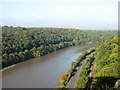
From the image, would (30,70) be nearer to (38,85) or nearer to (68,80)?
(38,85)

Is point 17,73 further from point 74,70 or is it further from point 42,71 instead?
point 74,70

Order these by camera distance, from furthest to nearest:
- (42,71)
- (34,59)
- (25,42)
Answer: (25,42)
(34,59)
(42,71)

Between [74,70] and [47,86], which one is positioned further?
[74,70]

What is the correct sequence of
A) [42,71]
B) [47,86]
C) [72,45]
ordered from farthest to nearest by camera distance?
[72,45]
[42,71]
[47,86]

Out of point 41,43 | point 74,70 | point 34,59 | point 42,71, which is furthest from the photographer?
point 41,43

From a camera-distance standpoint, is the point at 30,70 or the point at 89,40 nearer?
the point at 30,70

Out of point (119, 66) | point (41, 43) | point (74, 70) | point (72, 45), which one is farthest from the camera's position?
point (72, 45)

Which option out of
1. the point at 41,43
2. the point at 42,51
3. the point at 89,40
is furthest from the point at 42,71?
the point at 89,40

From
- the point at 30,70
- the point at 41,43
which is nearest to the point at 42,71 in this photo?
the point at 30,70

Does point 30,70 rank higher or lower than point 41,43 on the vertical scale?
lower
